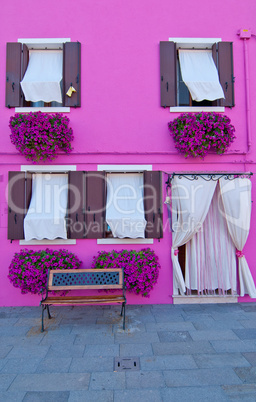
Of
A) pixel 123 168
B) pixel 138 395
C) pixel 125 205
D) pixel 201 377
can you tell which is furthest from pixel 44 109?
pixel 201 377

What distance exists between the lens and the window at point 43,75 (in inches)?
242

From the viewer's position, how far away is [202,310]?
5.72 metres

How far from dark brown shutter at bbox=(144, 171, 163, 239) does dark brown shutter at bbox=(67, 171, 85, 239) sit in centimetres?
132

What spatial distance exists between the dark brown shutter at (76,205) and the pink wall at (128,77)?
9.5 inches

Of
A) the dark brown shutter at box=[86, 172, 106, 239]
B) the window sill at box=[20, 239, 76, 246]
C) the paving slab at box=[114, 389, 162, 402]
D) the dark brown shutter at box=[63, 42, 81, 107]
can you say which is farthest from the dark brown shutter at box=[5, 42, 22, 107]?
the paving slab at box=[114, 389, 162, 402]

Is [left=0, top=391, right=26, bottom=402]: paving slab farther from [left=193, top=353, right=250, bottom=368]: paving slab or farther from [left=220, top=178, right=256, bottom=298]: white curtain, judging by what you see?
[left=220, top=178, right=256, bottom=298]: white curtain

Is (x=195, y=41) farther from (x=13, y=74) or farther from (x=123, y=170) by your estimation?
→ (x=13, y=74)

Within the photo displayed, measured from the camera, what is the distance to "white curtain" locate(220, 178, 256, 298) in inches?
234

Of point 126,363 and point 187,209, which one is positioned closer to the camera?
point 126,363

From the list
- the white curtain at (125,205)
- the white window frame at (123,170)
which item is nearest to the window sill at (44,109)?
the white window frame at (123,170)

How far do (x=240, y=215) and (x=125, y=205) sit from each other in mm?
2374

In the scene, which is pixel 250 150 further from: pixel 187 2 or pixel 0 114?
pixel 0 114

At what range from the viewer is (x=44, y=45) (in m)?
6.40

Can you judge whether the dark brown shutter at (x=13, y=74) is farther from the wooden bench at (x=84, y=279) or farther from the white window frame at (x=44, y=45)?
the wooden bench at (x=84, y=279)
